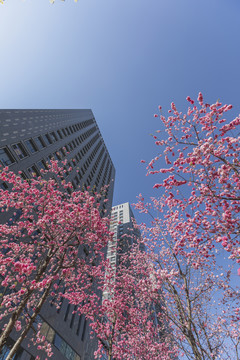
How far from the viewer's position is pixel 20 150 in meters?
27.6

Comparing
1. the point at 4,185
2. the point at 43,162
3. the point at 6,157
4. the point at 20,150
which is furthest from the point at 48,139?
the point at 4,185

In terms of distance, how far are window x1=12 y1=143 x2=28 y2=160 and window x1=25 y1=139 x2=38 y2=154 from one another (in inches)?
62.5

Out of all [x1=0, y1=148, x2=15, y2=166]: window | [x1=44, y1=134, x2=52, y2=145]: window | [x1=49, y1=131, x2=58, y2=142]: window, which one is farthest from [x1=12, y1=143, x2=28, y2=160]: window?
[x1=49, y1=131, x2=58, y2=142]: window

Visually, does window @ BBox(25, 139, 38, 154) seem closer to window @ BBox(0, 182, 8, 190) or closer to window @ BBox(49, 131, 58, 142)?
window @ BBox(49, 131, 58, 142)

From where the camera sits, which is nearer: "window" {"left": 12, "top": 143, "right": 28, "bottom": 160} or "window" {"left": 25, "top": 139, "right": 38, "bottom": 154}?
"window" {"left": 12, "top": 143, "right": 28, "bottom": 160}

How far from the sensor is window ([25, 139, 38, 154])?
30.0 meters

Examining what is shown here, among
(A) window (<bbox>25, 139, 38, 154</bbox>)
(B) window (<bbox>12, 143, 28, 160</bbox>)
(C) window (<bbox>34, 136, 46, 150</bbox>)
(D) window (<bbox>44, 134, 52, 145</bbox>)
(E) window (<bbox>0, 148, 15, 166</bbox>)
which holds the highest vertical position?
(D) window (<bbox>44, 134, 52, 145</bbox>)

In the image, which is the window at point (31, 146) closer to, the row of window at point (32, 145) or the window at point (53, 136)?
the row of window at point (32, 145)

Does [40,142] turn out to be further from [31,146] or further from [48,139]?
[48,139]

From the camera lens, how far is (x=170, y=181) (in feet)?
24.1

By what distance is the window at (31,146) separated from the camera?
30.0m

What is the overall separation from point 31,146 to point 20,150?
3.71m

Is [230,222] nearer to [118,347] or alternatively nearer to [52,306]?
[118,347]

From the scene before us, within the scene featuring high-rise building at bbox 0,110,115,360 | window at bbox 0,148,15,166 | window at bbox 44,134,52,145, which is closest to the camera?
high-rise building at bbox 0,110,115,360
